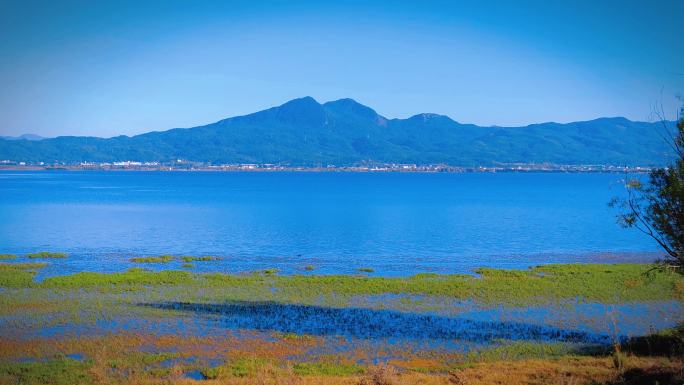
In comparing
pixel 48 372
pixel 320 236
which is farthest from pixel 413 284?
pixel 320 236

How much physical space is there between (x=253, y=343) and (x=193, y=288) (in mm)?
13271

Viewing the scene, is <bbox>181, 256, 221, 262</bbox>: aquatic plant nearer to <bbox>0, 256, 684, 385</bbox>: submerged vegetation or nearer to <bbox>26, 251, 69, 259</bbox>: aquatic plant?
<bbox>0, 256, 684, 385</bbox>: submerged vegetation

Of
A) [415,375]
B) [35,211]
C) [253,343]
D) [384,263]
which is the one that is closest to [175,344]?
[253,343]

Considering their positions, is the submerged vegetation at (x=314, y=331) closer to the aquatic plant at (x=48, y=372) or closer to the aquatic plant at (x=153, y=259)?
the aquatic plant at (x=48, y=372)

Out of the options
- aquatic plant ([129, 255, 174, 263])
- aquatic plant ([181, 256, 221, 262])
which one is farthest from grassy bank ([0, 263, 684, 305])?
aquatic plant ([181, 256, 221, 262])

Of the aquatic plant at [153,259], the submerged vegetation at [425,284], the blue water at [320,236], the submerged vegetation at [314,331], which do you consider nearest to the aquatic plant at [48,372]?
the submerged vegetation at [314,331]

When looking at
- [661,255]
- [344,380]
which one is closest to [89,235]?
[344,380]

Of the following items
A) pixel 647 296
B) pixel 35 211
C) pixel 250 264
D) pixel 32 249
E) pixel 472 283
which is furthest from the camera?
pixel 35 211

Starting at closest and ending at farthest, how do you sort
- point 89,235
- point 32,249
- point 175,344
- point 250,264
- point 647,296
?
point 175,344, point 647,296, point 250,264, point 32,249, point 89,235

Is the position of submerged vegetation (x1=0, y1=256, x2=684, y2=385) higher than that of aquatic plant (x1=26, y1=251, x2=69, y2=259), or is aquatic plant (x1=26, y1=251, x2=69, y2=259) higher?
submerged vegetation (x1=0, y1=256, x2=684, y2=385)

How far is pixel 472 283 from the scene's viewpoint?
4103 cm

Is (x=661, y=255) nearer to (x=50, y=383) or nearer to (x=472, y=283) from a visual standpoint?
(x=472, y=283)

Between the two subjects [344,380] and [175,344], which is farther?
[175,344]

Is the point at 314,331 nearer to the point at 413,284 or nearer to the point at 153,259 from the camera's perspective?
the point at 413,284
